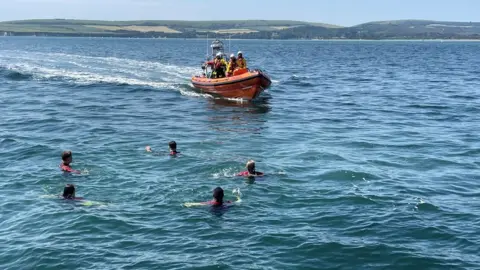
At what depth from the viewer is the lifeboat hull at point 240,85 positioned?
35094mm

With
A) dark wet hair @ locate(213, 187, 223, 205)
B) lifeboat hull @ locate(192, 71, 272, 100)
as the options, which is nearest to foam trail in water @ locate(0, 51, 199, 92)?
lifeboat hull @ locate(192, 71, 272, 100)

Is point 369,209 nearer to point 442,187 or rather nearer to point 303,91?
point 442,187

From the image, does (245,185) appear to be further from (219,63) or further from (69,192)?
(219,63)

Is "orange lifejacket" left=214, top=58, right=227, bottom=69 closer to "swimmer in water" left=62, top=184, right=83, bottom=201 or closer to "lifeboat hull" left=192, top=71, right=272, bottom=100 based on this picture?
"lifeboat hull" left=192, top=71, right=272, bottom=100

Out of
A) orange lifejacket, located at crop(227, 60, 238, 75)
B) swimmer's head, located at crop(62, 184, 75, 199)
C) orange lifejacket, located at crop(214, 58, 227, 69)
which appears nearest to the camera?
swimmer's head, located at crop(62, 184, 75, 199)

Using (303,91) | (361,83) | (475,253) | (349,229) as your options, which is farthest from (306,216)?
(361,83)

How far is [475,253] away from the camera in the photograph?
41.5 ft

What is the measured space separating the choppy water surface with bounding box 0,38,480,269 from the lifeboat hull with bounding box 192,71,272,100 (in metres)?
0.90

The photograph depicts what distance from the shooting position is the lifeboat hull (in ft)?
115

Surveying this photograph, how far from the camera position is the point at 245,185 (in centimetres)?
1750

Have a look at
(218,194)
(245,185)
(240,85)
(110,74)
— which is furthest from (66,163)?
(110,74)

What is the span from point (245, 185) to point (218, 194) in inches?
101

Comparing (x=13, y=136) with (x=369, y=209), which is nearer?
(x=369, y=209)

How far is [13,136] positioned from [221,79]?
14.8 m
